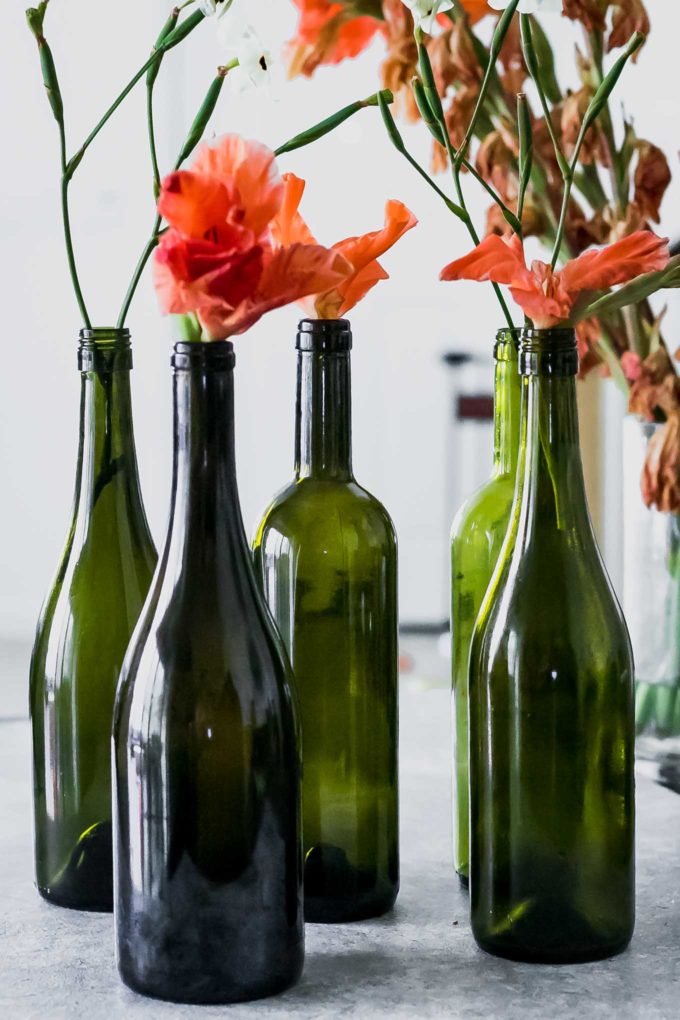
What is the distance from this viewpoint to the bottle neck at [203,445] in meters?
0.63

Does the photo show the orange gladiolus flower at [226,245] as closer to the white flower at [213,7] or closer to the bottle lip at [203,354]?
the bottle lip at [203,354]

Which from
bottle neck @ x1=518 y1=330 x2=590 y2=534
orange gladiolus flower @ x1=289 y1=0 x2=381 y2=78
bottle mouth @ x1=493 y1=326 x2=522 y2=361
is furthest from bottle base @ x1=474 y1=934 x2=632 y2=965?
orange gladiolus flower @ x1=289 y1=0 x2=381 y2=78

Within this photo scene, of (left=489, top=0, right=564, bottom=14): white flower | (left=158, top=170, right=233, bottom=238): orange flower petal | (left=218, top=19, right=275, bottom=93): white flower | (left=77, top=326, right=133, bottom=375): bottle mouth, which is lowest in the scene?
(left=77, top=326, right=133, bottom=375): bottle mouth

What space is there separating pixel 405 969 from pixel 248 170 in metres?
0.43

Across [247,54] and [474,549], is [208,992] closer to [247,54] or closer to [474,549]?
[474,549]

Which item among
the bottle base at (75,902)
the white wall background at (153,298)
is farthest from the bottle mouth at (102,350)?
the white wall background at (153,298)

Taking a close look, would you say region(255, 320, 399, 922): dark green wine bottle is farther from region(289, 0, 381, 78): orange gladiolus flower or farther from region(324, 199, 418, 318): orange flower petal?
region(289, 0, 381, 78): orange gladiolus flower

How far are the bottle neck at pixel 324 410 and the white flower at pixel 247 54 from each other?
0.46 ft

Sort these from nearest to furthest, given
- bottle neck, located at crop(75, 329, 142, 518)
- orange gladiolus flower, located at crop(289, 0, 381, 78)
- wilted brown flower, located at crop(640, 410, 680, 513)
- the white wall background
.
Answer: bottle neck, located at crop(75, 329, 142, 518)
orange gladiolus flower, located at crop(289, 0, 381, 78)
wilted brown flower, located at crop(640, 410, 680, 513)
the white wall background

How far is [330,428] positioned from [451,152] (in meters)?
0.17

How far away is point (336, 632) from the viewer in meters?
0.78

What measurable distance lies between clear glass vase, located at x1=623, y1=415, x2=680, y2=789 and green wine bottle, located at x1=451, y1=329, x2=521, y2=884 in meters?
0.29

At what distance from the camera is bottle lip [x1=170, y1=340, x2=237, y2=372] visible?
63 cm

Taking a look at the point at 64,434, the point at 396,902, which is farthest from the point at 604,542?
the point at 64,434
